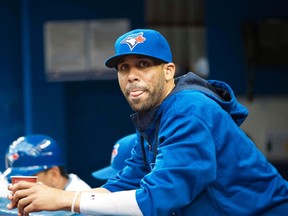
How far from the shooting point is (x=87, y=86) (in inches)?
251

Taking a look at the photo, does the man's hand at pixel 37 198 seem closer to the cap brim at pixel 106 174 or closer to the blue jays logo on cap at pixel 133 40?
the blue jays logo on cap at pixel 133 40

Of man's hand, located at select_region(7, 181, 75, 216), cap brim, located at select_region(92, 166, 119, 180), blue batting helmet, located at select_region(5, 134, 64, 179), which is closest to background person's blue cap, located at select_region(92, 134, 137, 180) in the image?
cap brim, located at select_region(92, 166, 119, 180)

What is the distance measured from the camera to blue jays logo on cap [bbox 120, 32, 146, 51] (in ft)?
7.57

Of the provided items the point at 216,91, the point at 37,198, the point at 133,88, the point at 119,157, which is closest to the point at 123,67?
the point at 133,88

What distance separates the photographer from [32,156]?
388 cm

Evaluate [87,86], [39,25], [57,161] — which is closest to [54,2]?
[39,25]

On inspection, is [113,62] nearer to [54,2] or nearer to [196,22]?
[54,2]

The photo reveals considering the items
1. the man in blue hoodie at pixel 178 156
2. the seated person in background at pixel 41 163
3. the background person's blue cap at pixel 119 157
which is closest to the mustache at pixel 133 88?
the man in blue hoodie at pixel 178 156

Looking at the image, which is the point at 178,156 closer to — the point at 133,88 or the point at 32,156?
the point at 133,88

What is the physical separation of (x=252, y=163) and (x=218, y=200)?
17 cm

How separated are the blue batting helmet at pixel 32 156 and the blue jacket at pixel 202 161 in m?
1.41

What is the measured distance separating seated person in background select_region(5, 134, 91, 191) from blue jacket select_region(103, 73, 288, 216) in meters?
1.40

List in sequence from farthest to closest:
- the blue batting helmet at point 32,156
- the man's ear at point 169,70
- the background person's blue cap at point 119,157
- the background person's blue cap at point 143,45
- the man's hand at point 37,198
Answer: the blue batting helmet at point 32,156 < the background person's blue cap at point 119,157 < the man's ear at point 169,70 < the background person's blue cap at point 143,45 < the man's hand at point 37,198

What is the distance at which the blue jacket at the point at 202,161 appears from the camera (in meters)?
2.14
